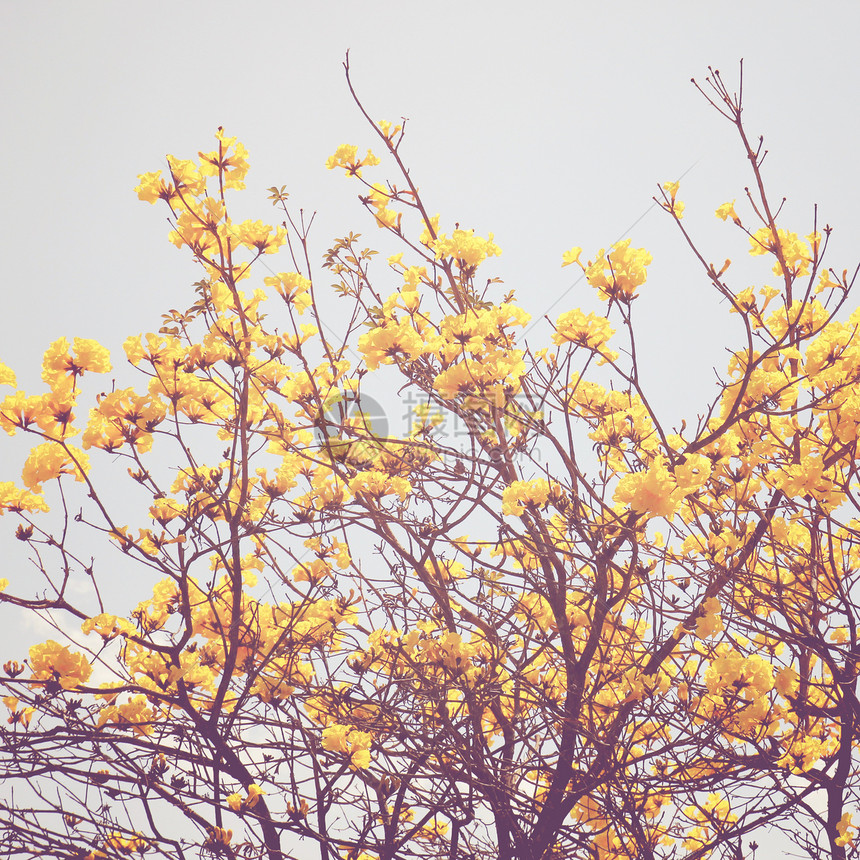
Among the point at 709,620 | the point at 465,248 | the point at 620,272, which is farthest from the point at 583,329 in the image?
the point at 709,620

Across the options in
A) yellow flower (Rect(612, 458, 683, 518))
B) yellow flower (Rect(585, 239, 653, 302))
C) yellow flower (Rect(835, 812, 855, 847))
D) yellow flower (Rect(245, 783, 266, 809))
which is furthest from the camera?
yellow flower (Rect(835, 812, 855, 847))

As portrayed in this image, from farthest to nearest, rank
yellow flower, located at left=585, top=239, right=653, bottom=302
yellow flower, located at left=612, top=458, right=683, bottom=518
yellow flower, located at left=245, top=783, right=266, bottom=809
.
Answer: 1. yellow flower, located at left=245, top=783, right=266, bottom=809
2. yellow flower, located at left=585, top=239, right=653, bottom=302
3. yellow flower, located at left=612, top=458, right=683, bottom=518

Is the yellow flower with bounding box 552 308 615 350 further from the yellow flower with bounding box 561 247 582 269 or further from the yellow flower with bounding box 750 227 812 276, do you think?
the yellow flower with bounding box 750 227 812 276

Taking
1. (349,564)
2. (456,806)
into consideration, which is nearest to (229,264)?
(349,564)

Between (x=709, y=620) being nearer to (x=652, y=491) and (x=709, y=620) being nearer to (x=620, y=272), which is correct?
(x=652, y=491)

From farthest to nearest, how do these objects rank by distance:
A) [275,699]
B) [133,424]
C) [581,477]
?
[275,699], [133,424], [581,477]

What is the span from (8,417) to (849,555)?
3.11 meters

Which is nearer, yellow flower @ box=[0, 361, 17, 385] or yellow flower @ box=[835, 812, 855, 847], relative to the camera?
yellow flower @ box=[0, 361, 17, 385]

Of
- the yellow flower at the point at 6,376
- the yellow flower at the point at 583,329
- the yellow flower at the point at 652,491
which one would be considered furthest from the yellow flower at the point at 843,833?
the yellow flower at the point at 6,376

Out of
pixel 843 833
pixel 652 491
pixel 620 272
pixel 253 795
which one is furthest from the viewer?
pixel 843 833

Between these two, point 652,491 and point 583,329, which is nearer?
point 652,491

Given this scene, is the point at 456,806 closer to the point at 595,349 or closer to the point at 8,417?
the point at 595,349

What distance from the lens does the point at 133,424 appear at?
244 centimetres

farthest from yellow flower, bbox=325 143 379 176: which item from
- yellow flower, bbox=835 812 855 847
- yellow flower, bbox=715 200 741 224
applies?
yellow flower, bbox=835 812 855 847
